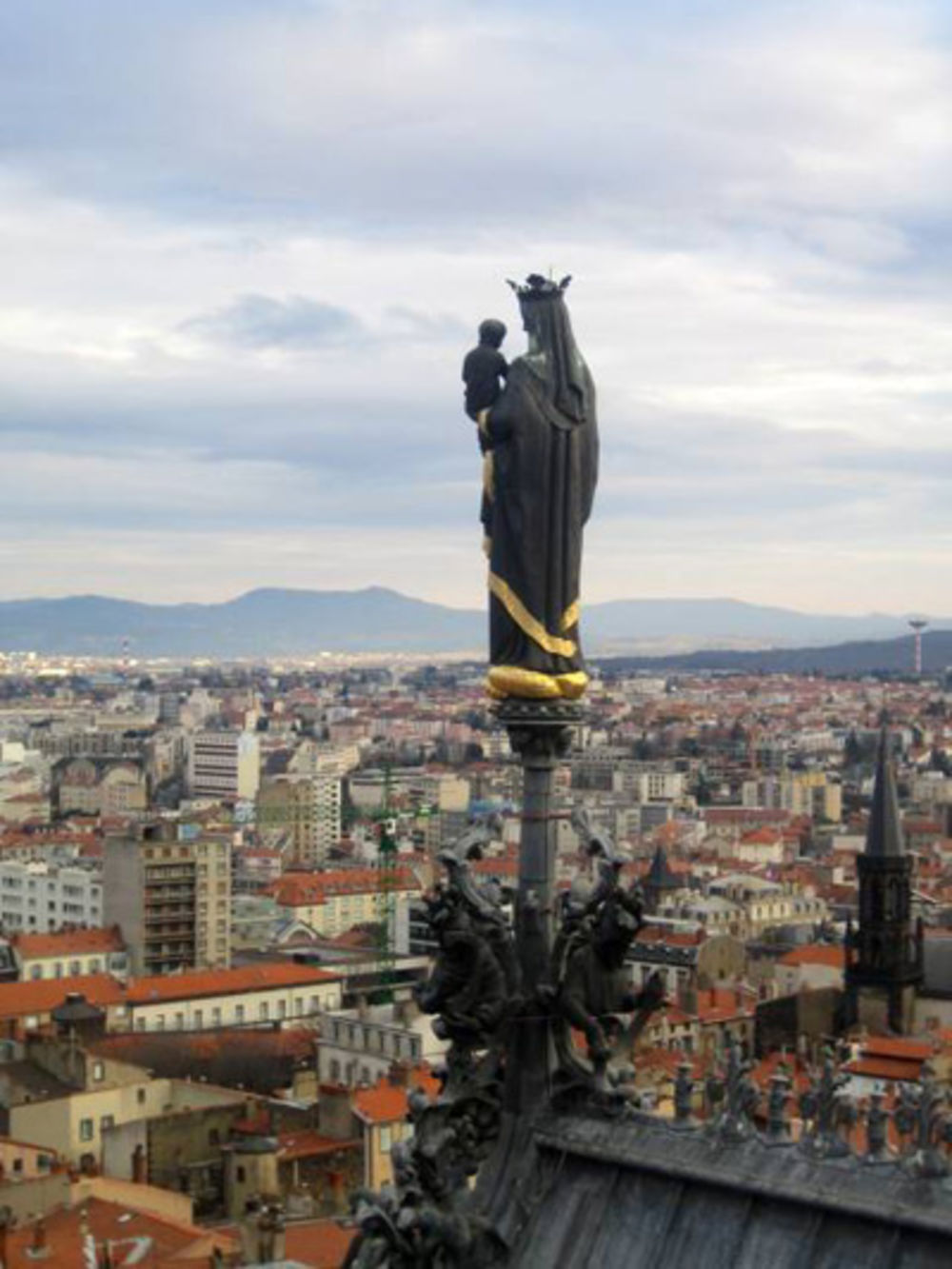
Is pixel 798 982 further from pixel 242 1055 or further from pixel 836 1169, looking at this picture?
pixel 836 1169

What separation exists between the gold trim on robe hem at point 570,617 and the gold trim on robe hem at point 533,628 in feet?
0.15

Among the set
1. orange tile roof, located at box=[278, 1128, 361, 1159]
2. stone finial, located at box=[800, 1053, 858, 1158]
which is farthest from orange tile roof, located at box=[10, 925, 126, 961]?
stone finial, located at box=[800, 1053, 858, 1158]

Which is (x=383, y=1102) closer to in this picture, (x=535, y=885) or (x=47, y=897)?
(x=535, y=885)

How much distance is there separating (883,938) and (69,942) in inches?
1265

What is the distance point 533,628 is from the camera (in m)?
7.25

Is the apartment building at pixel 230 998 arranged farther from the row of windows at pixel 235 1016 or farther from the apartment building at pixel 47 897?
the apartment building at pixel 47 897

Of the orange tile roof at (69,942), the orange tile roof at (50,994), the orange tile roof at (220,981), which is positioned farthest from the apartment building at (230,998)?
the orange tile roof at (69,942)

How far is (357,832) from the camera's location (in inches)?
5773

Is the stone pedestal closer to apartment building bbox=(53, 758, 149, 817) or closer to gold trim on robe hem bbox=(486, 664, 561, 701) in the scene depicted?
gold trim on robe hem bbox=(486, 664, 561, 701)

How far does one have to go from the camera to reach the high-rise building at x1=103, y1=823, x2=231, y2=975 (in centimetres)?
8838

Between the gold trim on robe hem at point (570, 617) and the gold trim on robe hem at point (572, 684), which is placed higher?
the gold trim on robe hem at point (570, 617)

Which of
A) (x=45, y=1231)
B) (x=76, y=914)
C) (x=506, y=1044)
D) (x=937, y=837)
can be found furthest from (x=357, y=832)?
(x=506, y=1044)

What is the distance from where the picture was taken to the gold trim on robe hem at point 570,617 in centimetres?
731

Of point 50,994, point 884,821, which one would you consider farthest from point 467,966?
point 50,994
